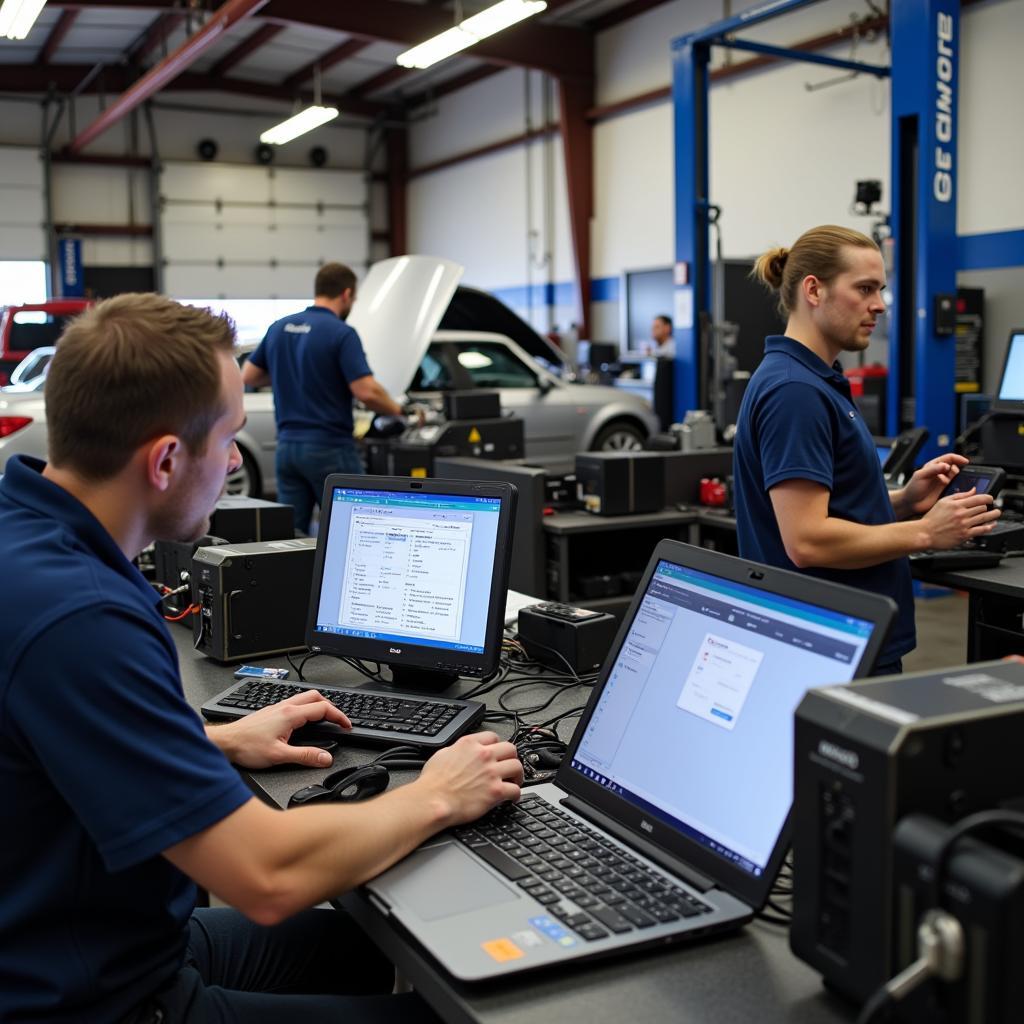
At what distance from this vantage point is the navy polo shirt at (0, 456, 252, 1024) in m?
1.06

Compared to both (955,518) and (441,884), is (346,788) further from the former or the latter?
(955,518)

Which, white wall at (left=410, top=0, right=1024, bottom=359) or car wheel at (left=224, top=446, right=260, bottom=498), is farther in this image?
car wheel at (left=224, top=446, right=260, bottom=498)

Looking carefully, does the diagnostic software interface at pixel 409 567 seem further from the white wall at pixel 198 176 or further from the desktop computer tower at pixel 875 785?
the white wall at pixel 198 176

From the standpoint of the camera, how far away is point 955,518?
93.4 inches

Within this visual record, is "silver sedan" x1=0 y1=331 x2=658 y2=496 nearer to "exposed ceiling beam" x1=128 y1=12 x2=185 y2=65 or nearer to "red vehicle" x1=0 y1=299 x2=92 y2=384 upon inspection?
"red vehicle" x1=0 y1=299 x2=92 y2=384

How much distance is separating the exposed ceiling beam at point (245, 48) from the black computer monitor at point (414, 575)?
1096cm

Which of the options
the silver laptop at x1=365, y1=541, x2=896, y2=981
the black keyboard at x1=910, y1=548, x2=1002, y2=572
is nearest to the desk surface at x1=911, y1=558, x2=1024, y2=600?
the black keyboard at x1=910, y1=548, x2=1002, y2=572

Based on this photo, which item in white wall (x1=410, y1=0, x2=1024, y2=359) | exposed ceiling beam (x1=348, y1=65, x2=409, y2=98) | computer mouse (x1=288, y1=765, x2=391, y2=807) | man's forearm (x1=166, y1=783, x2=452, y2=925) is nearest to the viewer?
man's forearm (x1=166, y1=783, x2=452, y2=925)

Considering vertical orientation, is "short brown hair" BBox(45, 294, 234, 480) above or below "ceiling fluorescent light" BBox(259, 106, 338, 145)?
below

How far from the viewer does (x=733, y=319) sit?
27.5 feet

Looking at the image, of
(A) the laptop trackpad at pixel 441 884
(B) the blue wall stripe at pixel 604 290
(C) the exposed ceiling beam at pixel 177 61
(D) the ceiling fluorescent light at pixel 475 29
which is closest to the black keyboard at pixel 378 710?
(A) the laptop trackpad at pixel 441 884

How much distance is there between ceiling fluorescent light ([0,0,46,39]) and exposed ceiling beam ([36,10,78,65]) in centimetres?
350

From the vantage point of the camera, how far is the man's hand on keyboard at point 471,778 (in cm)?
135

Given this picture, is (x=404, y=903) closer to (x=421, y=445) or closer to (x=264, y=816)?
(x=264, y=816)
